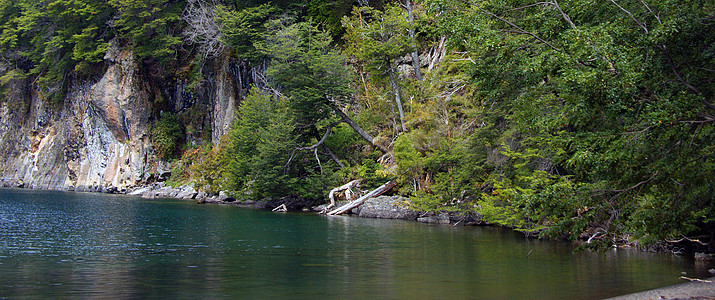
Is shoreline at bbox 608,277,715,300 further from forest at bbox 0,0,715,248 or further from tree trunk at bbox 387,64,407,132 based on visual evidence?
tree trunk at bbox 387,64,407,132

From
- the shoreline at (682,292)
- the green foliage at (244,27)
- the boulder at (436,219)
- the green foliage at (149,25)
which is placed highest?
the green foliage at (149,25)

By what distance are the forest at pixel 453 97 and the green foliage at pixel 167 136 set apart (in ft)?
0.45

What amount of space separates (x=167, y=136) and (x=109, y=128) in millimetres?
6115

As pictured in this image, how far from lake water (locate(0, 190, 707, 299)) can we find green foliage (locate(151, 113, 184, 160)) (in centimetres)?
3072

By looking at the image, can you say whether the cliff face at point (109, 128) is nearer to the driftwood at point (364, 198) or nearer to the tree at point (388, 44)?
the tree at point (388, 44)

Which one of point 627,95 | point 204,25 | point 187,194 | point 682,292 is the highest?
point 204,25

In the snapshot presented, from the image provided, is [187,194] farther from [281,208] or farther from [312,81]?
[312,81]

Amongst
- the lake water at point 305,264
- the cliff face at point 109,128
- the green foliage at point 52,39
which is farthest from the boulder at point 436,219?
the green foliage at point 52,39

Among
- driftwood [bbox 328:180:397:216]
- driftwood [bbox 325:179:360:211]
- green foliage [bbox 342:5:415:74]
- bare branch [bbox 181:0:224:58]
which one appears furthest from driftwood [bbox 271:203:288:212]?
bare branch [bbox 181:0:224:58]

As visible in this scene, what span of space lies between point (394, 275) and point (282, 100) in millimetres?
24719

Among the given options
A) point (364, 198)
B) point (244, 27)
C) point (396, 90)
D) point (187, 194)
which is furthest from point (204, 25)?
point (364, 198)

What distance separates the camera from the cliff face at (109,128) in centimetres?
4900

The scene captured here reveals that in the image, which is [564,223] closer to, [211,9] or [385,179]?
[385,179]

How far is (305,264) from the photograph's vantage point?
474 inches
